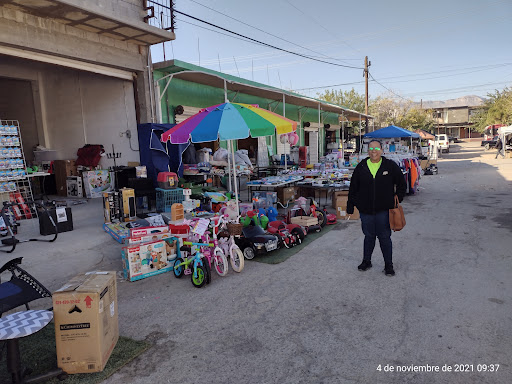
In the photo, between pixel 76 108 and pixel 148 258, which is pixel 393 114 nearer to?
pixel 76 108

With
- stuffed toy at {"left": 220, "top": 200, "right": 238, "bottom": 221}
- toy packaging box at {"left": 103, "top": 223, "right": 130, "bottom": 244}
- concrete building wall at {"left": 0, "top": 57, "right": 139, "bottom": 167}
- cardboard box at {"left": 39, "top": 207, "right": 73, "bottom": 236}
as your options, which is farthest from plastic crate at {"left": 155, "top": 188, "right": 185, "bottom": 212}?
concrete building wall at {"left": 0, "top": 57, "right": 139, "bottom": 167}

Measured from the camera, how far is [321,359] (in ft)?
9.91

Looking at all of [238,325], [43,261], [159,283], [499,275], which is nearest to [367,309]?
[238,325]

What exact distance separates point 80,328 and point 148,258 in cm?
241

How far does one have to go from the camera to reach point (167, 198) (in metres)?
9.00

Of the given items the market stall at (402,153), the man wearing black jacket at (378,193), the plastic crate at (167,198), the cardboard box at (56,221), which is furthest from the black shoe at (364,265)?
the market stall at (402,153)

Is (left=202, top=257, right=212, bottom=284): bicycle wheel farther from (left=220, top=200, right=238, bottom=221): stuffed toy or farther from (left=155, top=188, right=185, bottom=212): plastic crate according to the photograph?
(left=155, top=188, right=185, bottom=212): plastic crate

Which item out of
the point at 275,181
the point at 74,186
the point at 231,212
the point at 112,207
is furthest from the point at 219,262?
the point at 74,186

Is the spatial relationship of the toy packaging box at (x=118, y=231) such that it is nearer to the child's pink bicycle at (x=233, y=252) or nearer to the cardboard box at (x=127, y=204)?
the cardboard box at (x=127, y=204)

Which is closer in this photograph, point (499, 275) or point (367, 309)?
point (367, 309)

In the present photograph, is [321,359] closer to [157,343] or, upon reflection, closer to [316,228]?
[157,343]

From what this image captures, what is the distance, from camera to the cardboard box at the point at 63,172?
1266cm

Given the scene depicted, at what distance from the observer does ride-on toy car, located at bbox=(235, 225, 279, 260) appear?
574cm

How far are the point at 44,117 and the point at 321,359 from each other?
580 inches
